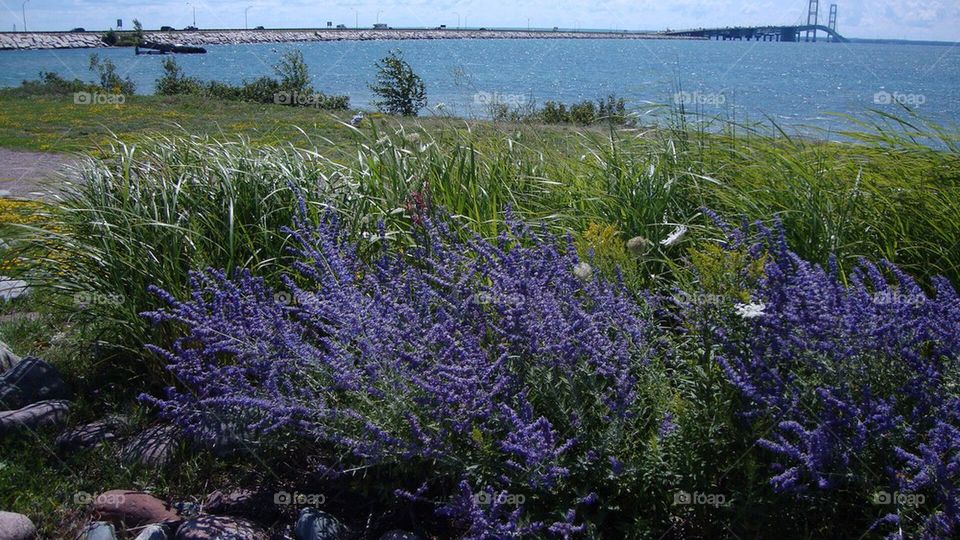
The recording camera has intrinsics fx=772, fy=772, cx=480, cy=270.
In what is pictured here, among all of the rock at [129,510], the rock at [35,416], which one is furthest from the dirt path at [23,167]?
the rock at [129,510]

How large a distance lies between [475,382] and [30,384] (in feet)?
8.70

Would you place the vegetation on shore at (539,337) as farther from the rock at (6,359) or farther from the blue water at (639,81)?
the blue water at (639,81)

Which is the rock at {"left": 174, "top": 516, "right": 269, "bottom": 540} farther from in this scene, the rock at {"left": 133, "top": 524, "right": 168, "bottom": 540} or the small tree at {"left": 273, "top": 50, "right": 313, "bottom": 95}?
the small tree at {"left": 273, "top": 50, "right": 313, "bottom": 95}

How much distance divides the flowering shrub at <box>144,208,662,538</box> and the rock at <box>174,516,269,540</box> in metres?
0.34

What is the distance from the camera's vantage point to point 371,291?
11.6 ft

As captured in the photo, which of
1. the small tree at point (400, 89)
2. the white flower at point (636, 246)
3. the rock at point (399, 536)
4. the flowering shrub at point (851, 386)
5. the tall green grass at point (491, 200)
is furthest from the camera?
the small tree at point (400, 89)

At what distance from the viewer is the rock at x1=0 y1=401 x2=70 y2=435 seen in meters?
3.60

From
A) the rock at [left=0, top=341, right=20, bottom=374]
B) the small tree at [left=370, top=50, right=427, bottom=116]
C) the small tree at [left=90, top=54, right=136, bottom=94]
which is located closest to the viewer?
the rock at [left=0, top=341, right=20, bottom=374]

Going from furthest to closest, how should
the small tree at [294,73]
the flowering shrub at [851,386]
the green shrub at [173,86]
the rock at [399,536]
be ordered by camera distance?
the green shrub at [173,86], the small tree at [294,73], the rock at [399,536], the flowering shrub at [851,386]

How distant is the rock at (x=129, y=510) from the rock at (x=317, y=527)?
1.75ft

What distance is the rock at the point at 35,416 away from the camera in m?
3.60

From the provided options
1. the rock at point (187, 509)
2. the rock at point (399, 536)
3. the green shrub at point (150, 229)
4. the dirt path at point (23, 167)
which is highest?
the green shrub at point (150, 229)

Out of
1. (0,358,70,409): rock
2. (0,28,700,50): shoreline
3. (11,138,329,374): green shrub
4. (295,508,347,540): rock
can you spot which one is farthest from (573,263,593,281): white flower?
(0,28,700,50): shoreline

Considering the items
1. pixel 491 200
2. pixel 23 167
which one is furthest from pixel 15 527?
pixel 23 167
